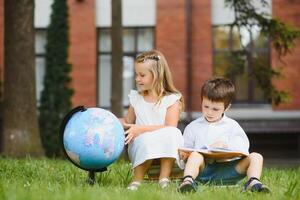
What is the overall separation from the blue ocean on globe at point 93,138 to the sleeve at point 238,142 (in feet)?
3.18

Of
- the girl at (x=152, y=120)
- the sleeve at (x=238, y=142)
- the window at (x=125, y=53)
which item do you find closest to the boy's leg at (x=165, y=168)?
the girl at (x=152, y=120)

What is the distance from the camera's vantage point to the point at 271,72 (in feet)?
50.9

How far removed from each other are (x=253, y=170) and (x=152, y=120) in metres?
1.10

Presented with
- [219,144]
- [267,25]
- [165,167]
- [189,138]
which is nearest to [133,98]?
[189,138]

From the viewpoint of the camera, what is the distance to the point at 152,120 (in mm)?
6445

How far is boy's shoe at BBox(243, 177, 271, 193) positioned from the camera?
220 inches

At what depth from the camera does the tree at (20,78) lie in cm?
1374

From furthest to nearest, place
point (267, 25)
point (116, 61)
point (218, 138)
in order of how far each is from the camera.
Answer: point (116, 61) < point (267, 25) < point (218, 138)

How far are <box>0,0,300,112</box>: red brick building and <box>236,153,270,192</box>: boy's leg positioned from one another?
15049 millimetres

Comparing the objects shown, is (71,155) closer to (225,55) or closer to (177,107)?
(177,107)

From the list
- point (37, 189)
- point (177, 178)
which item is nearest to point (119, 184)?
point (177, 178)

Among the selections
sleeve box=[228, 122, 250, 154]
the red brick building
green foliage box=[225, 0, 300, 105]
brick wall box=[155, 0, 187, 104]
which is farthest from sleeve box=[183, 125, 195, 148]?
brick wall box=[155, 0, 187, 104]

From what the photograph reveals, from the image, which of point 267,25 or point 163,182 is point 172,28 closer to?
point 267,25

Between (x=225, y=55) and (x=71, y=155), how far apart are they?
1594 cm
